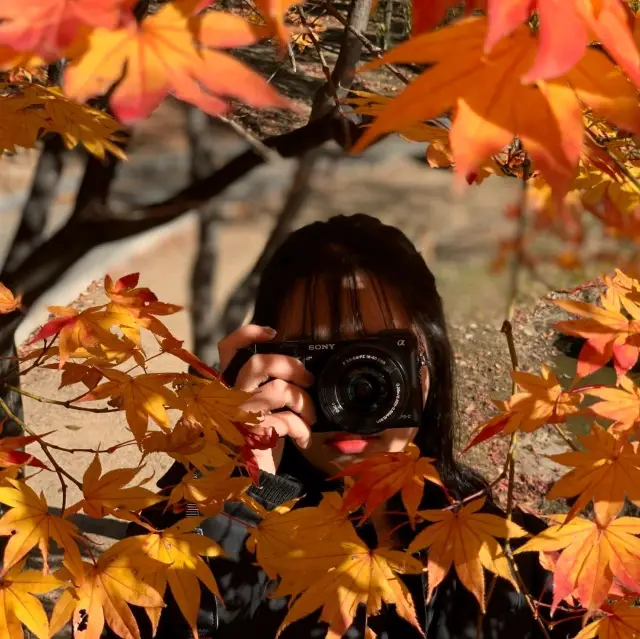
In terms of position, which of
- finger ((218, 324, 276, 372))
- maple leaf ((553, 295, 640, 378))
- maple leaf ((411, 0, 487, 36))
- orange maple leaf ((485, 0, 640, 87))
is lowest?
finger ((218, 324, 276, 372))

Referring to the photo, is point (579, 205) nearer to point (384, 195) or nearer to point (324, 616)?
point (384, 195)

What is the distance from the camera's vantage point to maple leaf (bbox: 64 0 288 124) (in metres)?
0.33

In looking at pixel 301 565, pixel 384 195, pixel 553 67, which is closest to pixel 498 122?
pixel 553 67

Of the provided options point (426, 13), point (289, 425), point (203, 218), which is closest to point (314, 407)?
point (289, 425)

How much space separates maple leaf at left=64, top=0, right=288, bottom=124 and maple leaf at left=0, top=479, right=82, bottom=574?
0.42m

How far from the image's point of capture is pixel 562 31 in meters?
0.31

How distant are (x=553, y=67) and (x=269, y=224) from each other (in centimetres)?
45

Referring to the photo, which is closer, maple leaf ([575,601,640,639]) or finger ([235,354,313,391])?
maple leaf ([575,601,640,639])

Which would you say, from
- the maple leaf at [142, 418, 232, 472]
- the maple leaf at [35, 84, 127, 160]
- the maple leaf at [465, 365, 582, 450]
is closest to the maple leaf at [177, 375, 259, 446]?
the maple leaf at [142, 418, 232, 472]

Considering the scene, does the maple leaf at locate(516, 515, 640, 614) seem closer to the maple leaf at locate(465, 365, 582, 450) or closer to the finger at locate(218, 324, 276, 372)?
the maple leaf at locate(465, 365, 582, 450)

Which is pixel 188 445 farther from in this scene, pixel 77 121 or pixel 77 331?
pixel 77 121

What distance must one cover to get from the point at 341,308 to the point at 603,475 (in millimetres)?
349

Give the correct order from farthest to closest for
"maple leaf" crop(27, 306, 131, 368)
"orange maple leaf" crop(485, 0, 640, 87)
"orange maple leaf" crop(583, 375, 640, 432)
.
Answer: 1. "maple leaf" crop(27, 306, 131, 368)
2. "orange maple leaf" crop(583, 375, 640, 432)
3. "orange maple leaf" crop(485, 0, 640, 87)

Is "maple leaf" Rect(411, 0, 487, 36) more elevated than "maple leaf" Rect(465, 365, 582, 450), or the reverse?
"maple leaf" Rect(411, 0, 487, 36)
